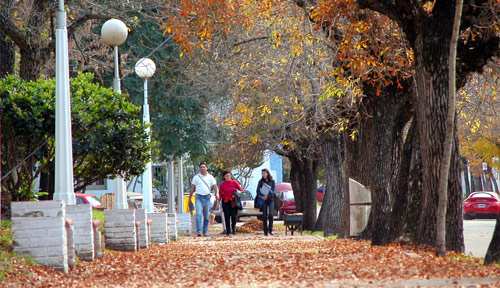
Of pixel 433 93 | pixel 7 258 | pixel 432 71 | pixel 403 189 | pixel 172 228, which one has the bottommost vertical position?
pixel 7 258

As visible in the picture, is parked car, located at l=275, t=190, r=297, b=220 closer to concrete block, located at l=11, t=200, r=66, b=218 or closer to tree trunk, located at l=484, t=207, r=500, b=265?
tree trunk, located at l=484, t=207, r=500, b=265

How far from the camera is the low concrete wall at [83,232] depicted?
436 inches

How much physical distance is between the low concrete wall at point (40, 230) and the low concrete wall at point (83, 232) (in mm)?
1675

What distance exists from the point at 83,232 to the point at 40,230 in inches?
71.4

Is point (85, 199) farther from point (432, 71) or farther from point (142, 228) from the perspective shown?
point (432, 71)

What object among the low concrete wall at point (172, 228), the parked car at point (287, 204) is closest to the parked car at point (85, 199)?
the low concrete wall at point (172, 228)

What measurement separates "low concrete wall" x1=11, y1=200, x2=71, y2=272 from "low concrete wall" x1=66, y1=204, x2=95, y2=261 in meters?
1.67

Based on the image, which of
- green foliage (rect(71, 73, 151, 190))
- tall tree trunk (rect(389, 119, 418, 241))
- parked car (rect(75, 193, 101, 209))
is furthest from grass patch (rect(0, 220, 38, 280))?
parked car (rect(75, 193, 101, 209))

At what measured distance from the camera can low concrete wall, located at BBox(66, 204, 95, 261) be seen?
436 inches

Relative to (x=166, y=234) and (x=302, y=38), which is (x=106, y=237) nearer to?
(x=166, y=234)

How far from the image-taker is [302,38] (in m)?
15.7

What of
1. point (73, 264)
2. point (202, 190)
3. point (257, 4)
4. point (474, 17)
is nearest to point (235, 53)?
point (257, 4)

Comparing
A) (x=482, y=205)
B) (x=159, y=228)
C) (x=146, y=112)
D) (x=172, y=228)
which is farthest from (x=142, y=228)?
(x=482, y=205)

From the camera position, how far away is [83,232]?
36.4 ft
